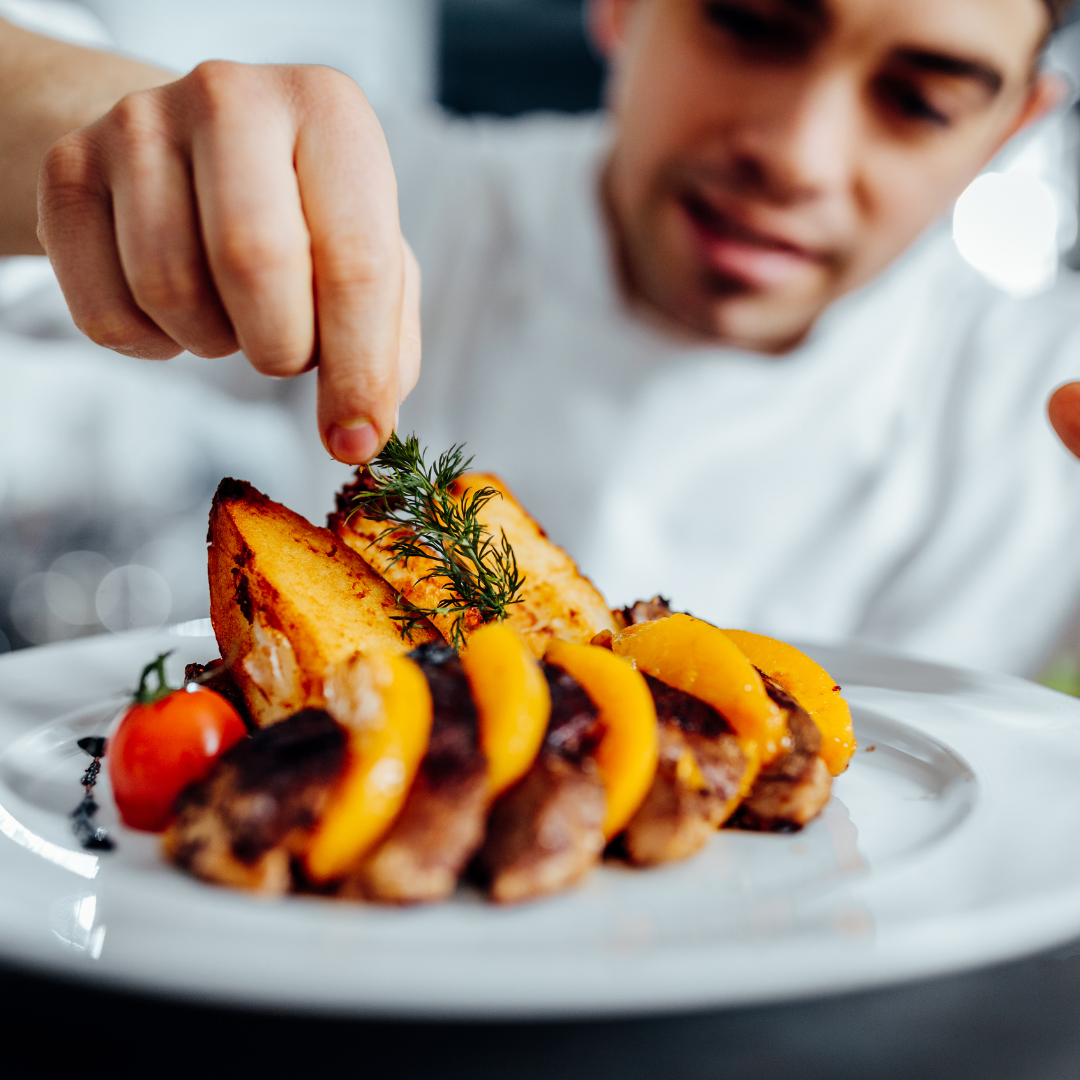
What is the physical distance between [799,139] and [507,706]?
7.61ft

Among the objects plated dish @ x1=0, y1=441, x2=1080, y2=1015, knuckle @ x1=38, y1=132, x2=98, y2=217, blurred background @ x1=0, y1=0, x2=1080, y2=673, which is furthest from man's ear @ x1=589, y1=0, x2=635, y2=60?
plated dish @ x1=0, y1=441, x2=1080, y2=1015

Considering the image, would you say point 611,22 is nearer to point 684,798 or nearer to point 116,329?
point 116,329

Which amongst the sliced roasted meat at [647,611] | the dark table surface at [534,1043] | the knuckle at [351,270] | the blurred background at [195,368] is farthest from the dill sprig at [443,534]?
the blurred background at [195,368]

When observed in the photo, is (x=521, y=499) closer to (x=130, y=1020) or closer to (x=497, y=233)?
(x=497, y=233)

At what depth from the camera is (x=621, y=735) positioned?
0.98m

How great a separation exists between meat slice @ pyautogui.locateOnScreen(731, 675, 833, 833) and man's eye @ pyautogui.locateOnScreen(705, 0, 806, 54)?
2.24 meters

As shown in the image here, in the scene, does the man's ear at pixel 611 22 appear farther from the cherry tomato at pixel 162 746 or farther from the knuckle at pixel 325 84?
the cherry tomato at pixel 162 746

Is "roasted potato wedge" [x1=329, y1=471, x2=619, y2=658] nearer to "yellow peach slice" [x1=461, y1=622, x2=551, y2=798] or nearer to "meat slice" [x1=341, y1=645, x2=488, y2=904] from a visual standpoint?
"yellow peach slice" [x1=461, y1=622, x2=551, y2=798]

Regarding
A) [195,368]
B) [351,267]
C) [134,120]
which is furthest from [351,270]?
[195,368]

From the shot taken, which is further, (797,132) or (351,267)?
(797,132)

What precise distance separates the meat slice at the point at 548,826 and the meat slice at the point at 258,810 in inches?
6.3

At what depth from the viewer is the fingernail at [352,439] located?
1.18 meters

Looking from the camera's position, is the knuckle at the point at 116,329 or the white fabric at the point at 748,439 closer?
the knuckle at the point at 116,329

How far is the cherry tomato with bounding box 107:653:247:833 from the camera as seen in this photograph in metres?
1.02
